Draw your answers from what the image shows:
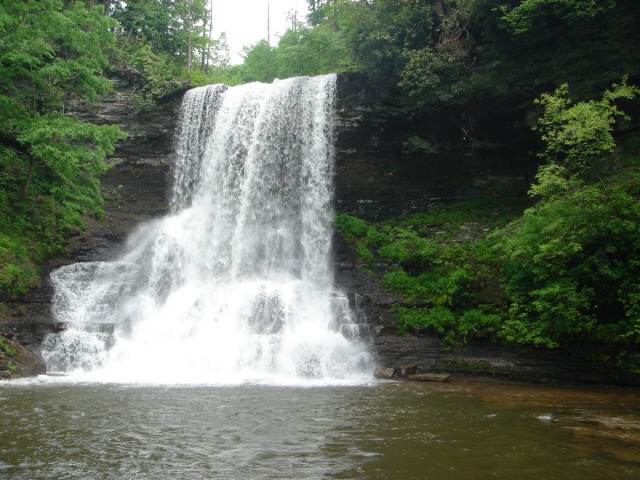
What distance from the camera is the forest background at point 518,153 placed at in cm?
1189

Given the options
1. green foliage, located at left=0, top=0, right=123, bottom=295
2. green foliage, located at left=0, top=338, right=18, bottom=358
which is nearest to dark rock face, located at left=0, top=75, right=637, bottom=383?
green foliage, located at left=0, top=0, right=123, bottom=295

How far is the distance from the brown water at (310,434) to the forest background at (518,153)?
9.98 ft

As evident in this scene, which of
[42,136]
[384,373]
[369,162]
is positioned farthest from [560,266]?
[42,136]

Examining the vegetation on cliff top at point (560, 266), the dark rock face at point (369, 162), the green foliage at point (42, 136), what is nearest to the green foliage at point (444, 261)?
the vegetation on cliff top at point (560, 266)

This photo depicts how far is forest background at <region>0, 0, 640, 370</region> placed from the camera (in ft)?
39.0

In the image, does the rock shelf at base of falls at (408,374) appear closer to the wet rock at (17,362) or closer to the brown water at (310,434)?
the brown water at (310,434)

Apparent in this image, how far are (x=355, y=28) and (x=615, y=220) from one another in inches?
481

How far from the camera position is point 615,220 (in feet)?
37.1

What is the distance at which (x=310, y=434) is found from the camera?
22.8 feet

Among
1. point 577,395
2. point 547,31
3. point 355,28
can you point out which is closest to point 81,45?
point 355,28

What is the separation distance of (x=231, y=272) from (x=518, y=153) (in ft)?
38.1

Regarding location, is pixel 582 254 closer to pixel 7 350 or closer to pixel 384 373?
pixel 384 373

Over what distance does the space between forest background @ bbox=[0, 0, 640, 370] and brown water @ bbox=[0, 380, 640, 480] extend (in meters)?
3.04

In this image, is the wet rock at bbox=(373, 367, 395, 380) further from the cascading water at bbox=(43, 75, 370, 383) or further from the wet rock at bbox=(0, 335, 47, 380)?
the wet rock at bbox=(0, 335, 47, 380)
